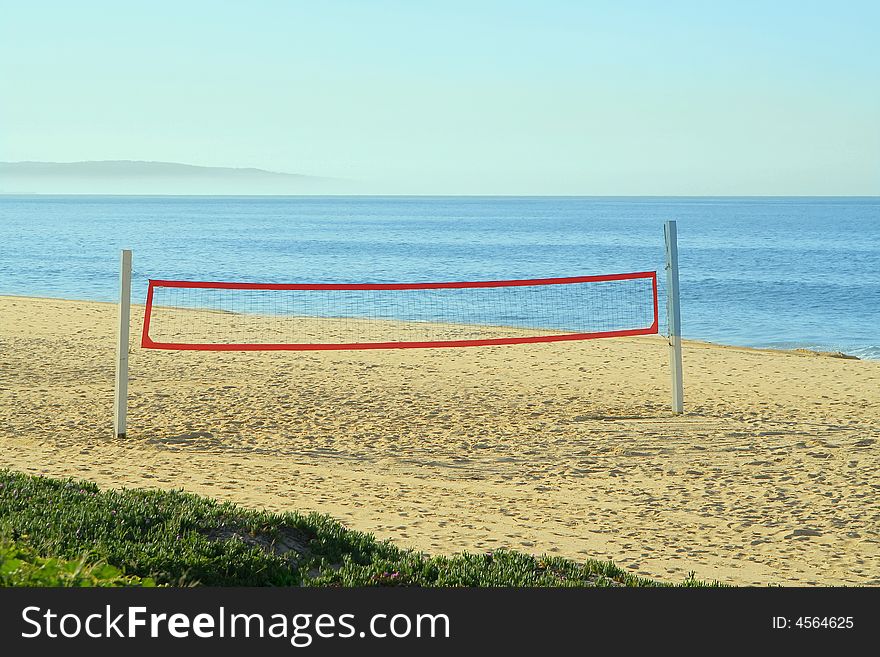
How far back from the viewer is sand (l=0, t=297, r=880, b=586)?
20.3 feet

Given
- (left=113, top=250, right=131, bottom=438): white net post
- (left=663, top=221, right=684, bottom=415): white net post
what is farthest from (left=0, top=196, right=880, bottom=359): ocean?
(left=113, top=250, right=131, bottom=438): white net post

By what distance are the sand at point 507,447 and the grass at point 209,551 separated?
72 centimetres

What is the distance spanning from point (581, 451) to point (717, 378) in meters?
4.73

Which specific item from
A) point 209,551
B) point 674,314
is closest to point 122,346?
point 209,551

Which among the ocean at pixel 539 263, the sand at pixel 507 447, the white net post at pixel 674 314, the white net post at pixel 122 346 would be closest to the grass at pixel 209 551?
the sand at pixel 507 447

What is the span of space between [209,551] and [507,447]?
14.3 feet

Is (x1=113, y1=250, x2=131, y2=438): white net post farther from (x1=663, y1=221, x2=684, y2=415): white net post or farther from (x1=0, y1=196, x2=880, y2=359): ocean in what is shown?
(x1=0, y1=196, x2=880, y2=359): ocean

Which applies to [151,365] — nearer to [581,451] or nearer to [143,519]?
→ [581,451]

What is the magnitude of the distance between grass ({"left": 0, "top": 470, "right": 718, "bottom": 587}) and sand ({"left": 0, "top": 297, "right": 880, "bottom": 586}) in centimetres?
72

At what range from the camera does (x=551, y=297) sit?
3078 centimetres

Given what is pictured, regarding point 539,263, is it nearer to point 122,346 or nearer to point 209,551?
point 122,346

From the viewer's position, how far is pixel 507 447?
28.3 feet

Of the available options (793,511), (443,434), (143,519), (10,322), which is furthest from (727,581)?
(10,322)

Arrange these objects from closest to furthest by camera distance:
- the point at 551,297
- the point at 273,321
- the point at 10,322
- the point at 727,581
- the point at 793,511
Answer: the point at 727,581
the point at 793,511
the point at 10,322
the point at 273,321
the point at 551,297
